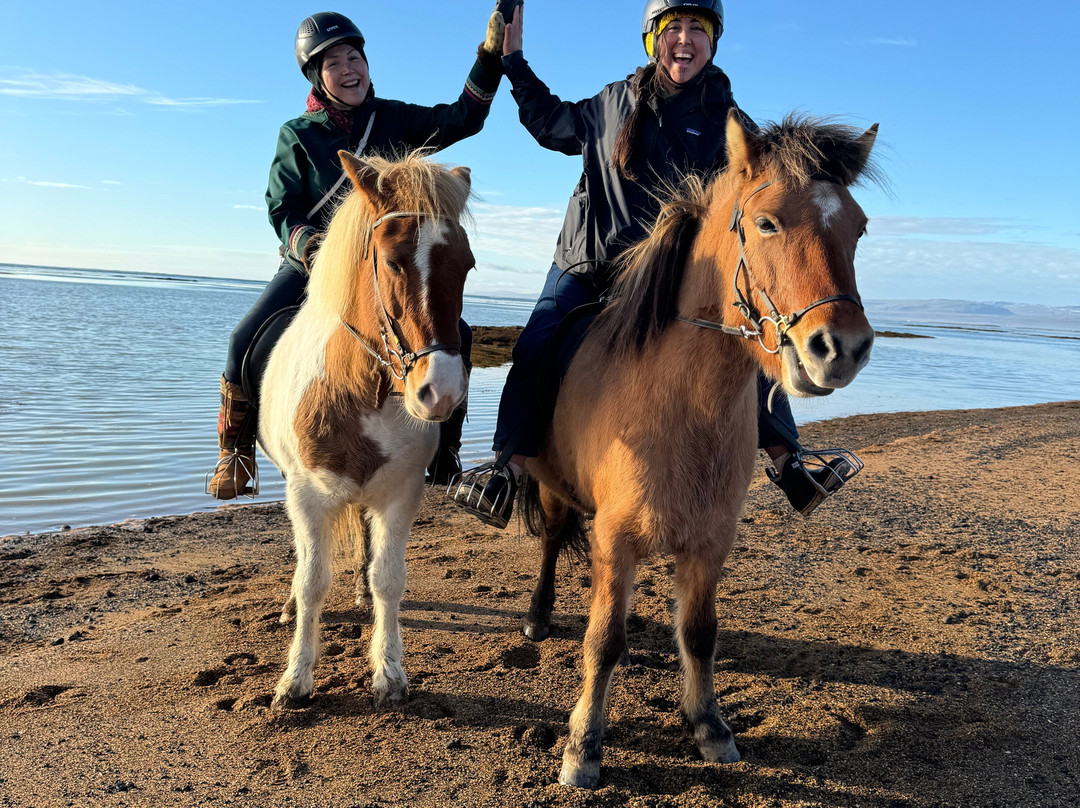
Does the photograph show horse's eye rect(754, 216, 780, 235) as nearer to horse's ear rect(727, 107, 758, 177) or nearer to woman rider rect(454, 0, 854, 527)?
horse's ear rect(727, 107, 758, 177)

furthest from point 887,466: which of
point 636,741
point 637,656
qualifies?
point 636,741

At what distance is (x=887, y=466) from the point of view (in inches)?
329

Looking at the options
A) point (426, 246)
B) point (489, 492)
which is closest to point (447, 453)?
point (489, 492)

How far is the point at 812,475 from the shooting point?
11.4 feet

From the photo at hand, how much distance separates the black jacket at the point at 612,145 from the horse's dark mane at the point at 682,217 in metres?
0.25

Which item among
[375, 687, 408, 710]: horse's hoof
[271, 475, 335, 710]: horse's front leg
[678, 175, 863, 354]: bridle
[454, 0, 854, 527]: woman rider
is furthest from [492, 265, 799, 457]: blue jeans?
[375, 687, 408, 710]: horse's hoof

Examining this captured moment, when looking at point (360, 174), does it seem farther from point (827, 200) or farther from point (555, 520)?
point (555, 520)

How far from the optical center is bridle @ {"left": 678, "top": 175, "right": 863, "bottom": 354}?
2158 millimetres

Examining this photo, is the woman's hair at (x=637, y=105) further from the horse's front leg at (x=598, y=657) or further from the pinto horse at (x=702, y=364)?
the horse's front leg at (x=598, y=657)

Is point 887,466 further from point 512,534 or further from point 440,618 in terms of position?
point 440,618

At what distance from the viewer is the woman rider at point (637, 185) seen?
3.39 m

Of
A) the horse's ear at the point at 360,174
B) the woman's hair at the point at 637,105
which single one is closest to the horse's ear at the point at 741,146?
the woman's hair at the point at 637,105

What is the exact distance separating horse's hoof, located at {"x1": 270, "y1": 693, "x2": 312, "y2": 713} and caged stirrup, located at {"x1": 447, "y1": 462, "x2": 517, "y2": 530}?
47.2 inches

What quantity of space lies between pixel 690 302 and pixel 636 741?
193cm
